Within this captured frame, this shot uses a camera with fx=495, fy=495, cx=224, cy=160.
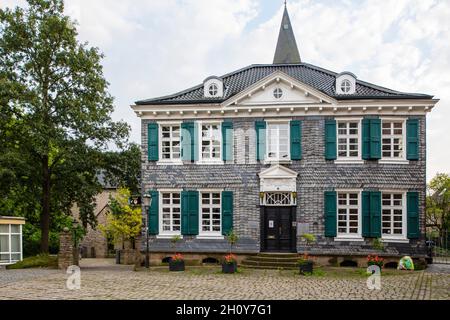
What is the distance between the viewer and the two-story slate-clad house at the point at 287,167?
2184cm

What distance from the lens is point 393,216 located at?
2192 cm

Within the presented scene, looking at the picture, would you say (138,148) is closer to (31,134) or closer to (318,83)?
(31,134)

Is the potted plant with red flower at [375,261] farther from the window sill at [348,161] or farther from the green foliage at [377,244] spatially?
the window sill at [348,161]

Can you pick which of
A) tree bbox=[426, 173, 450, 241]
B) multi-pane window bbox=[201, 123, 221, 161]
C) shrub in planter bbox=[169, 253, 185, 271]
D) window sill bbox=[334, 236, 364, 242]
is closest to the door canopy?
multi-pane window bbox=[201, 123, 221, 161]

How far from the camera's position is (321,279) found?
17.5 m

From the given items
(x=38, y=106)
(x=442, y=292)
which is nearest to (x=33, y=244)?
(x=38, y=106)

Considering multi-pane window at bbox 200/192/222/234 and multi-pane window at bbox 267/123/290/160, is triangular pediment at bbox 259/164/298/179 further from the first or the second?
multi-pane window at bbox 200/192/222/234

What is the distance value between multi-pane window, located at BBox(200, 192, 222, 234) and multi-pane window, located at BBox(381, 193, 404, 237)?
7362mm

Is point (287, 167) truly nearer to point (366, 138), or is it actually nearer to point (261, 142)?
point (261, 142)

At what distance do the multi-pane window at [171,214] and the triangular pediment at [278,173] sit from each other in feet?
13.7

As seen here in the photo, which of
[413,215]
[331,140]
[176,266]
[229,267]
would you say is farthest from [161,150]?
[413,215]

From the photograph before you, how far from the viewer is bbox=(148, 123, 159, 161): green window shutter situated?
915 inches

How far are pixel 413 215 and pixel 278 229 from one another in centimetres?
590

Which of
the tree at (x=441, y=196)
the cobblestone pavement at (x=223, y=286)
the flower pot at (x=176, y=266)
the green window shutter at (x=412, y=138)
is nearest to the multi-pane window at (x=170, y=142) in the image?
the flower pot at (x=176, y=266)
